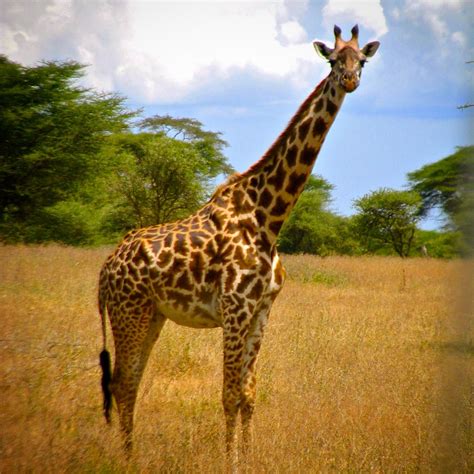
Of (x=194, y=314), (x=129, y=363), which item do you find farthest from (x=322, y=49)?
(x=129, y=363)

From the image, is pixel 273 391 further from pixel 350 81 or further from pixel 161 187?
pixel 161 187

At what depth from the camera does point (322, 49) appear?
13.9 ft

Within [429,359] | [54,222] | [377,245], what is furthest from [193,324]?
[377,245]

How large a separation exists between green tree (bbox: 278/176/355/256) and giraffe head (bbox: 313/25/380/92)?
29.1 metres

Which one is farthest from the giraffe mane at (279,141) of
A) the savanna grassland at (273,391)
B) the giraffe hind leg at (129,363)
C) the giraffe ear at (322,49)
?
the savanna grassland at (273,391)

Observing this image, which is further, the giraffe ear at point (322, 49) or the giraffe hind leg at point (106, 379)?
the giraffe hind leg at point (106, 379)

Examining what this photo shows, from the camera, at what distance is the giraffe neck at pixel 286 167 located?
4496mm

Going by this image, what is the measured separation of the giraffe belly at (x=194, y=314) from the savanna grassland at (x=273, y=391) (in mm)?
774

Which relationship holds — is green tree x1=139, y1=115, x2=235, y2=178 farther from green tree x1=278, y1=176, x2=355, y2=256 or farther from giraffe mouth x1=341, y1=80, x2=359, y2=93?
giraffe mouth x1=341, y1=80, x2=359, y2=93

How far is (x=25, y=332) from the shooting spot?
20.7 feet

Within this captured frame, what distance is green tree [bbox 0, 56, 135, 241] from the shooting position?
745 inches

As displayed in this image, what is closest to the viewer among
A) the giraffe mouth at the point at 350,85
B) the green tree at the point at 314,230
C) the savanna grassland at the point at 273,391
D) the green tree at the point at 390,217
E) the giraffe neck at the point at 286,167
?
the savanna grassland at the point at 273,391

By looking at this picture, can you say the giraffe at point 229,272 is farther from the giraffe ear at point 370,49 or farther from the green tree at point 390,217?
the green tree at point 390,217

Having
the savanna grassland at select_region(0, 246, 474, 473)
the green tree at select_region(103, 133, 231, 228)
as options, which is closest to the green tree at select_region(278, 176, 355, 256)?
the green tree at select_region(103, 133, 231, 228)
